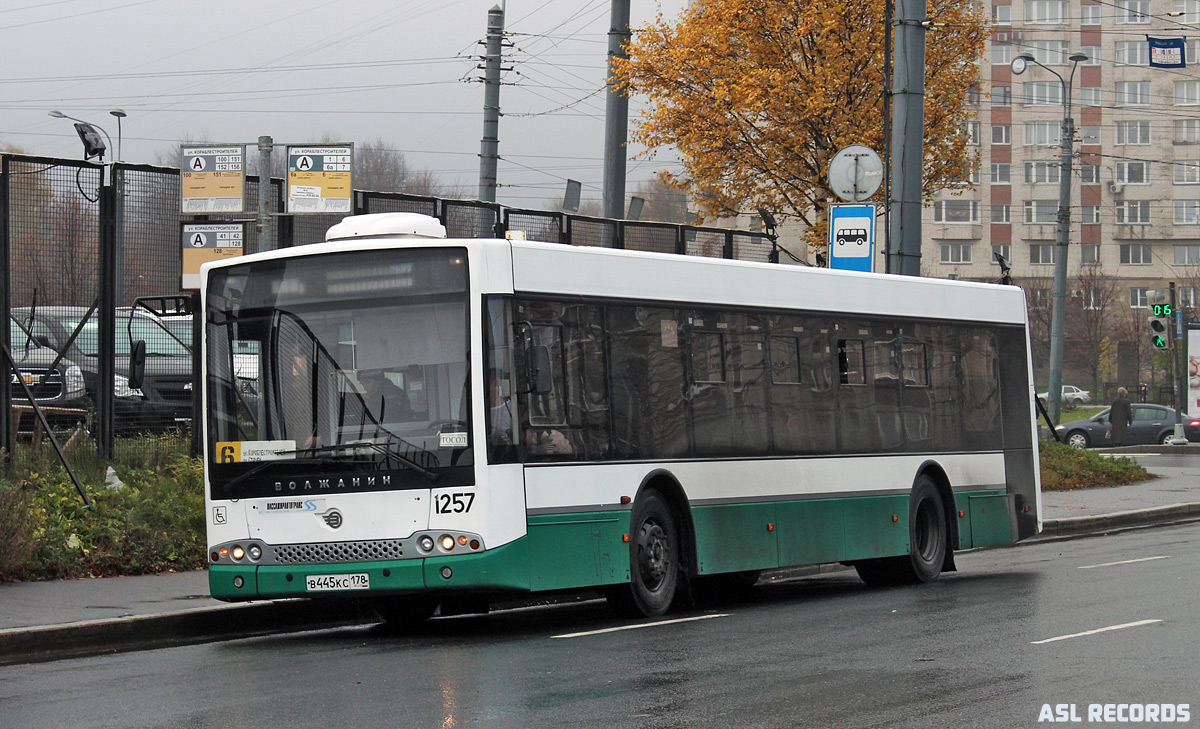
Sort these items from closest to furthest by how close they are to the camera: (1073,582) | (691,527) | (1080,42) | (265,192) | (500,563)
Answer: (500,563)
(691,527)
(1073,582)
(265,192)
(1080,42)

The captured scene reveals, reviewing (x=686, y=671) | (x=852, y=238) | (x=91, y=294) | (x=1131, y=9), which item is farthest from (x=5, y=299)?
(x=1131, y=9)

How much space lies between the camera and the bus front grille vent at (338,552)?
10.8 meters

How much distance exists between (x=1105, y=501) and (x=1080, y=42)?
7541 cm

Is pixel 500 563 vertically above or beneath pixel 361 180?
beneath

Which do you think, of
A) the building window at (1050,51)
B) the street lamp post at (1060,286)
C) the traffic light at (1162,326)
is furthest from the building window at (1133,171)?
the traffic light at (1162,326)

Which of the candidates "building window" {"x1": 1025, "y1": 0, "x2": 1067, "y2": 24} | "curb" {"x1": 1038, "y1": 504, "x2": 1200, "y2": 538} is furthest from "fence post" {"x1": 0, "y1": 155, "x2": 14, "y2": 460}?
"building window" {"x1": 1025, "y1": 0, "x2": 1067, "y2": 24}

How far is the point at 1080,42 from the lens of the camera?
9556cm

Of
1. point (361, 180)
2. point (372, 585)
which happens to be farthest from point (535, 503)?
point (361, 180)

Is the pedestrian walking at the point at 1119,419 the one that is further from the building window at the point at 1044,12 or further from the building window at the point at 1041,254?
the building window at the point at 1044,12

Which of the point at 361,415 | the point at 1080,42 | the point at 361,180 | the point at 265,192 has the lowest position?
the point at 361,415

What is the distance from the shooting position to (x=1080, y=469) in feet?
99.1

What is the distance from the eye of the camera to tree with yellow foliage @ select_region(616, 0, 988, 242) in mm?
30281

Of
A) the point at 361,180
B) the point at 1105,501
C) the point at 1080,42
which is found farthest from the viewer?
the point at 1080,42

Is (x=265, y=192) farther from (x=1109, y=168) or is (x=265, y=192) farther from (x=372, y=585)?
(x=1109, y=168)
